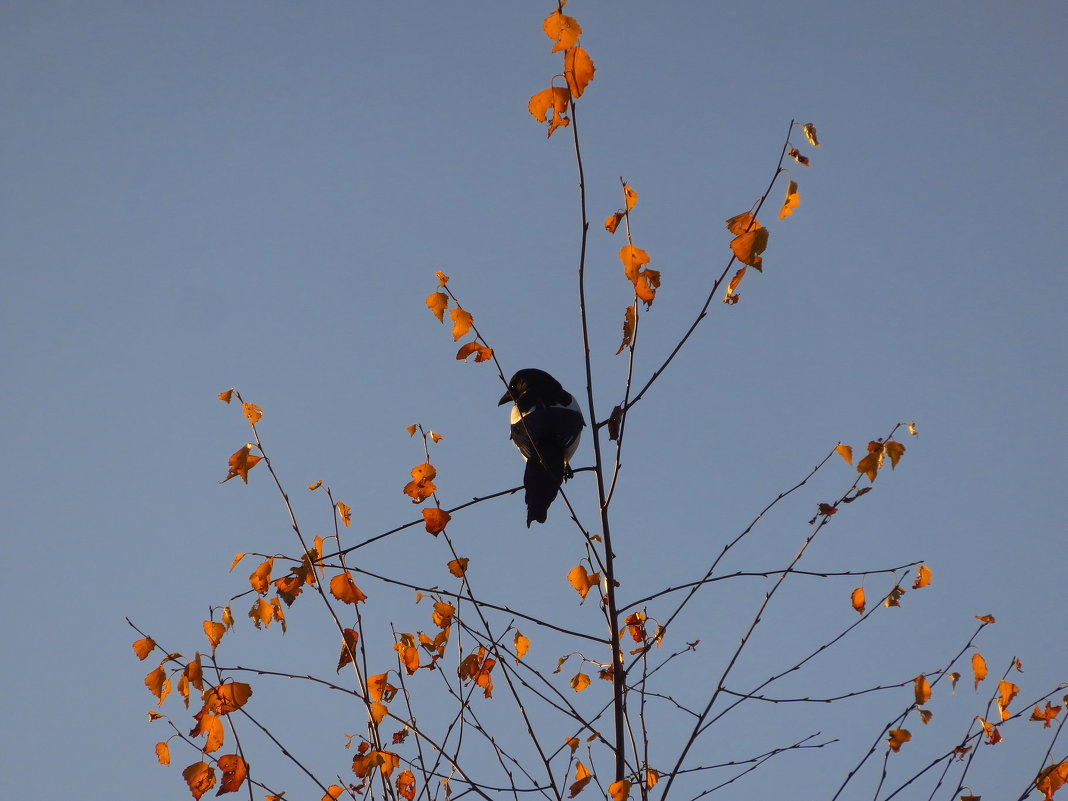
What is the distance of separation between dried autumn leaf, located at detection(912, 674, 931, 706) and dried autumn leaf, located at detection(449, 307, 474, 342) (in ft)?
7.10

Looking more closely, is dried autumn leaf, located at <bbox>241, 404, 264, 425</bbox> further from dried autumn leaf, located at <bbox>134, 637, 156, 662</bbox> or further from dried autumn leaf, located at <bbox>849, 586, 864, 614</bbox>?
dried autumn leaf, located at <bbox>849, 586, 864, 614</bbox>

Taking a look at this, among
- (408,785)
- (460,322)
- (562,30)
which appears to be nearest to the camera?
(562,30)

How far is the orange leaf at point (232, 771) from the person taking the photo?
3256 mm

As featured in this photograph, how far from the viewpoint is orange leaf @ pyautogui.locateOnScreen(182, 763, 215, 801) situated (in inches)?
132

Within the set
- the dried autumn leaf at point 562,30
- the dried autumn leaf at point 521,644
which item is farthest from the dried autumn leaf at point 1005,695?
the dried autumn leaf at point 562,30

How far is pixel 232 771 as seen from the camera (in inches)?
129

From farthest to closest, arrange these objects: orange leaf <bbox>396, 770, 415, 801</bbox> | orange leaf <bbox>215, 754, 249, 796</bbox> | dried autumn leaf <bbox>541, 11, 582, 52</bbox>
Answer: orange leaf <bbox>396, 770, 415, 801</bbox> → orange leaf <bbox>215, 754, 249, 796</bbox> → dried autumn leaf <bbox>541, 11, 582, 52</bbox>

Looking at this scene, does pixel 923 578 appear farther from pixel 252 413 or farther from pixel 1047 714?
pixel 252 413

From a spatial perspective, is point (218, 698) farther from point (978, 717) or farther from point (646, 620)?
point (978, 717)

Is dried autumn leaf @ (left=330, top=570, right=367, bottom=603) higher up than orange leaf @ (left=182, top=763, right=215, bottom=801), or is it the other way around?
dried autumn leaf @ (left=330, top=570, right=367, bottom=603)

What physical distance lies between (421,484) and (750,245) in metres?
1.50

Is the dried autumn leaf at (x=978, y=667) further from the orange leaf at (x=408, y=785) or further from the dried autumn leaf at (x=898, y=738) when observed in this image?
the orange leaf at (x=408, y=785)

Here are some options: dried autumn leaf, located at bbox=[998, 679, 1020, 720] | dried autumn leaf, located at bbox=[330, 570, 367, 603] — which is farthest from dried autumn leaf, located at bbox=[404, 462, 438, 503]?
dried autumn leaf, located at bbox=[998, 679, 1020, 720]

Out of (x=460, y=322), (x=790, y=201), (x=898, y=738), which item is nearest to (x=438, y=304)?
(x=460, y=322)
